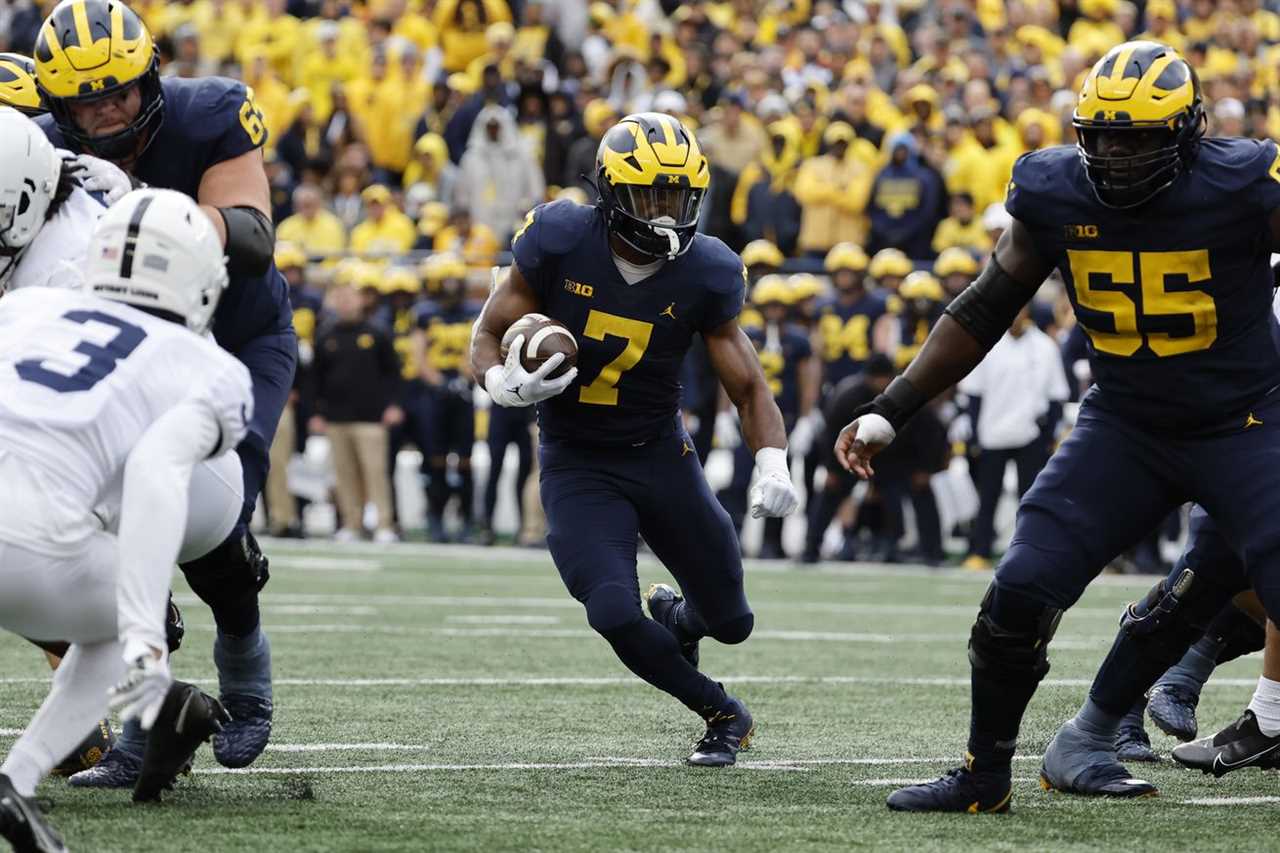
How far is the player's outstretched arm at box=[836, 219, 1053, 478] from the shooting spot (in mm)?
5020

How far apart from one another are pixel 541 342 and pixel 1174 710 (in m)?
2.08

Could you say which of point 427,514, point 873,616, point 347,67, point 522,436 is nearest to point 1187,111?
point 873,616

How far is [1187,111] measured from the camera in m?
4.73

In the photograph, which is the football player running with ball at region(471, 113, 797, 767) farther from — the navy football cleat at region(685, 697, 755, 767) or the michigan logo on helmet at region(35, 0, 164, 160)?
the michigan logo on helmet at region(35, 0, 164, 160)

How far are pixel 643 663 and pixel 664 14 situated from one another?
506 inches

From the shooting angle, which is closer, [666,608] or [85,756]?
[85,756]

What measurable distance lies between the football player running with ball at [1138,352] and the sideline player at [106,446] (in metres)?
1.84

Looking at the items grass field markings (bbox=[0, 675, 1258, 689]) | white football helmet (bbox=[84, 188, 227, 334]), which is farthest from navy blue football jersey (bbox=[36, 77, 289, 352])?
grass field markings (bbox=[0, 675, 1258, 689])

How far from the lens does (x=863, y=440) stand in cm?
508

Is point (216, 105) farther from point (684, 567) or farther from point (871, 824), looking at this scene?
point (871, 824)

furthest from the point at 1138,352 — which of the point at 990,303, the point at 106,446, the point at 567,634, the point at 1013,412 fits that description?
the point at 1013,412

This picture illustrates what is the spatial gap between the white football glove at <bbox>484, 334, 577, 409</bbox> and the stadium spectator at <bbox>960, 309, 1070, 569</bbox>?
24.5ft

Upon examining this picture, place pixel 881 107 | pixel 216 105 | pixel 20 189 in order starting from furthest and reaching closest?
pixel 881 107 → pixel 216 105 → pixel 20 189

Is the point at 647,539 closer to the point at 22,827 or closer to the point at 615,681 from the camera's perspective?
the point at 615,681
